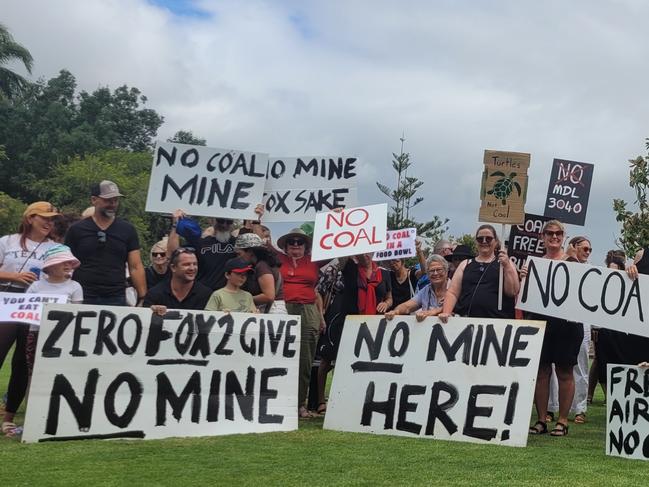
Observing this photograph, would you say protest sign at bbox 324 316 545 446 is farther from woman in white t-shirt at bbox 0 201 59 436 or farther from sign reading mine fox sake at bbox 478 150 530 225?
woman in white t-shirt at bbox 0 201 59 436

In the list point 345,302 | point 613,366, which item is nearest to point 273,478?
point 613,366

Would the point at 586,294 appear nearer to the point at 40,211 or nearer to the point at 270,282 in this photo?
the point at 270,282

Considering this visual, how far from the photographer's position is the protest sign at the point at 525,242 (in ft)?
34.1

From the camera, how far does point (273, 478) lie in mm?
5934

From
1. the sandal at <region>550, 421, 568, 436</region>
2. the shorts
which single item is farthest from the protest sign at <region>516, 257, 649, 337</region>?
the sandal at <region>550, 421, 568, 436</region>

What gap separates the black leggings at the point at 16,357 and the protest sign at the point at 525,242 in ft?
17.5

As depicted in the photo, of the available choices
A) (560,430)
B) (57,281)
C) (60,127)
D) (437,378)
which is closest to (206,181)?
(57,281)

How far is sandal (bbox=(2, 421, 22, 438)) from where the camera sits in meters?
7.42

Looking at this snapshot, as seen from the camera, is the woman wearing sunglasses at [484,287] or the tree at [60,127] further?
the tree at [60,127]

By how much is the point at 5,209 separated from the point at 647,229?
3408 centimetres

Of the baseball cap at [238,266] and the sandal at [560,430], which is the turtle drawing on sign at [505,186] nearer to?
the sandal at [560,430]

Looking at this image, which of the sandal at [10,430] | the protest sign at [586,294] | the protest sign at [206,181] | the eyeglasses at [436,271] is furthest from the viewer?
the protest sign at [206,181]

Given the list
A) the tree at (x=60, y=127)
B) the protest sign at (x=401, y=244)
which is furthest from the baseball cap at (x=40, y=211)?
the tree at (x=60, y=127)

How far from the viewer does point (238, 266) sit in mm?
8312
